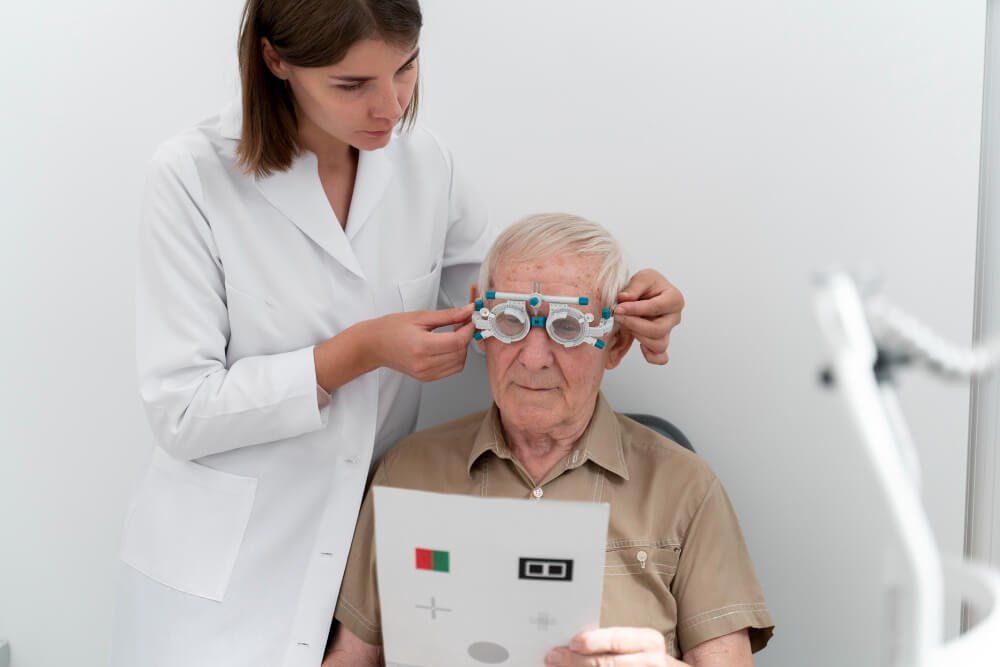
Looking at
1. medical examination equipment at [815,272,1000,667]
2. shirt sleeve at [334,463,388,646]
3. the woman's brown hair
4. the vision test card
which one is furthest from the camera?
shirt sleeve at [334,463,388,646]

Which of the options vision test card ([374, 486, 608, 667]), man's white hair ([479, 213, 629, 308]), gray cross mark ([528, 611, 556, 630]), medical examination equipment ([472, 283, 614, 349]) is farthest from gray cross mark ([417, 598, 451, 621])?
man's white hair ([479, 213, 629, 308])

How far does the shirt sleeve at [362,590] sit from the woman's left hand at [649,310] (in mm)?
563

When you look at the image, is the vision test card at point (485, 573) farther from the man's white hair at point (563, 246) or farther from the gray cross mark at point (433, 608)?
the man's white hair at point (563, 246)

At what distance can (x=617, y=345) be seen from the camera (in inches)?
72.1

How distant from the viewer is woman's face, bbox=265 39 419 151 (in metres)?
1.53

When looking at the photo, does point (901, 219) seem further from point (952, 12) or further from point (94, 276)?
point (94, 276)

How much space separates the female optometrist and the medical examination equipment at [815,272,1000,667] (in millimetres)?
976

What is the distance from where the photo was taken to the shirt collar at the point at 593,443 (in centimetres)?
179

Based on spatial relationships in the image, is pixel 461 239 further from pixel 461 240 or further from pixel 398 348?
pixel 398 348

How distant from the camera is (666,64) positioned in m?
2.05

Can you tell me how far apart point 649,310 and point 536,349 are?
0.21 metres

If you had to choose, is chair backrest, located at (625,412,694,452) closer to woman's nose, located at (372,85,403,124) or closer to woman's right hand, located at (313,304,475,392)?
woman's right hand, located at (313,304,475,392)

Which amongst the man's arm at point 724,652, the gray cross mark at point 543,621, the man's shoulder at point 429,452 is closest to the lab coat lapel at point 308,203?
the man's shoulder at point 429,452

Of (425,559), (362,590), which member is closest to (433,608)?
(425,559)
